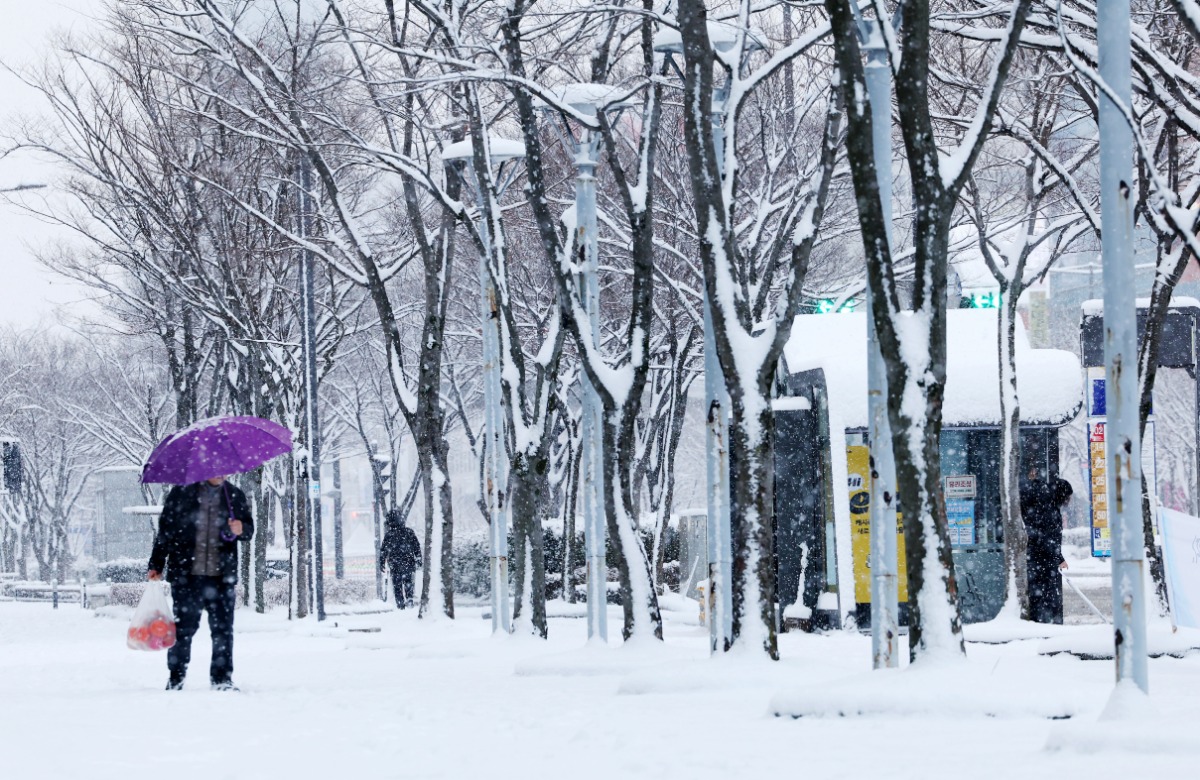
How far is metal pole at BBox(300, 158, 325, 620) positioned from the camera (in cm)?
2369

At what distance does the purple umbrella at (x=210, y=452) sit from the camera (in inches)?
445

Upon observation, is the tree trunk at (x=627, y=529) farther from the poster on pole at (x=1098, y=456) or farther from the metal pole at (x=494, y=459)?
the poster on pole at (x=1098, y=456)

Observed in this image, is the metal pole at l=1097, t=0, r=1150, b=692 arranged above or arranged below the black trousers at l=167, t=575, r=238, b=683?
above

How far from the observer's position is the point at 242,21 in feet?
64.6

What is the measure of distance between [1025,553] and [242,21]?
10.8m

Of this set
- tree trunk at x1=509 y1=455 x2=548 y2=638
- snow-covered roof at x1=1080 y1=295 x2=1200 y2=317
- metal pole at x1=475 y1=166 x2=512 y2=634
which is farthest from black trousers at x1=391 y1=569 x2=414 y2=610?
snow-covered roof at x1=1080 y1=295 x2=1200 y2=317

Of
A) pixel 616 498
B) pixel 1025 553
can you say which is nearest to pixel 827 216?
pixel 1025 553

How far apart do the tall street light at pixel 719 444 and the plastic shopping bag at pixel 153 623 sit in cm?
390

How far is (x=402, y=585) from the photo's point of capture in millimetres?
27156

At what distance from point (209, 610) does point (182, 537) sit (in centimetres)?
54

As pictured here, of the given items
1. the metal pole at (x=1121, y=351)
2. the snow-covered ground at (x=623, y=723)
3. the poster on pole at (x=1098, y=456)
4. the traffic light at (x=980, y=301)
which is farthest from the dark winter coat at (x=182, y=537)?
the traffic light at (x=980, y=301)

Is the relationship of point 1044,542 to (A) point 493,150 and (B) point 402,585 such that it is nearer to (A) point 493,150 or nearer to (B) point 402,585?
(A) point 493,150

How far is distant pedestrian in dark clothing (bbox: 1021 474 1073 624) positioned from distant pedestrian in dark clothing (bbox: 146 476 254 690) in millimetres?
9030

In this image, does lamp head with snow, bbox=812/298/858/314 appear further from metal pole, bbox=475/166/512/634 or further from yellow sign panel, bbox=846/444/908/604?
metal pole, bbox=475/166/512/634
